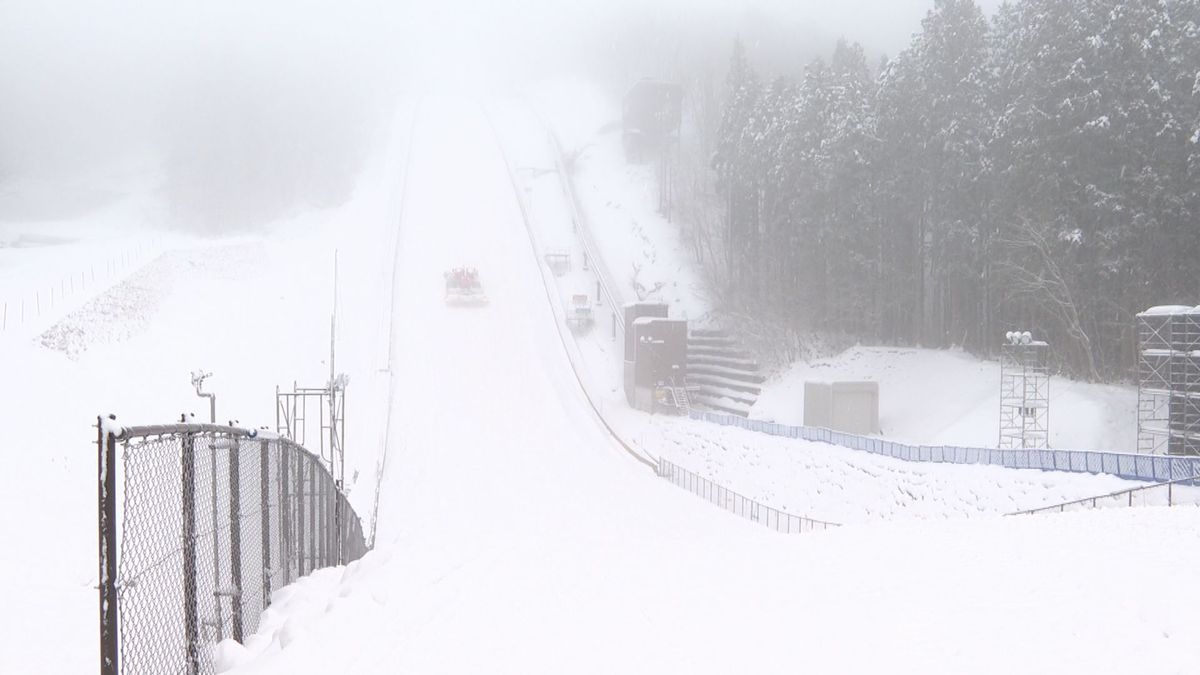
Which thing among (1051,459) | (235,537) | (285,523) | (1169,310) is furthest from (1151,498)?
(235,537)

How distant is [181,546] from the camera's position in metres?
4.45

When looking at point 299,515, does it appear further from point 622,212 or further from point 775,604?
point 622,212

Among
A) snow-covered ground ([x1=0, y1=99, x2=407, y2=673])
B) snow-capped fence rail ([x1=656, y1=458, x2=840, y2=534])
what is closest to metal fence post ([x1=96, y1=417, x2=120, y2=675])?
Answer: snow-covered ground ([x1=0, y1=99, x2=407, y2=673])

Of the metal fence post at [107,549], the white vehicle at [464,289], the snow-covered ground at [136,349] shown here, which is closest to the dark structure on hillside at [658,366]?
the white vehicle at [464,289]

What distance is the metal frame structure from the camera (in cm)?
2053

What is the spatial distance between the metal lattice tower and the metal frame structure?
17.2 m

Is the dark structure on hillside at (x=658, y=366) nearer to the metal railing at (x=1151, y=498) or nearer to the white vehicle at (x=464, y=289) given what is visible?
the white vehicle at (x=464, y=289)

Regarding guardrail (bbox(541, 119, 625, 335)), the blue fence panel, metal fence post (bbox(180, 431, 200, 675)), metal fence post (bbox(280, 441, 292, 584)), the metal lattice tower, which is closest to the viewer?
metal fence post (bbox(180, 431, 200, 675))

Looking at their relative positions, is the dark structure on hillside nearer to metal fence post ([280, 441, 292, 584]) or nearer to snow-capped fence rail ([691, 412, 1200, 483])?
snow-capped fence rail ([691, 412, 1200, 483])

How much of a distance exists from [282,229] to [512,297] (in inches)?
854

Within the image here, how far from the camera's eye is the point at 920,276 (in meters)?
33.8

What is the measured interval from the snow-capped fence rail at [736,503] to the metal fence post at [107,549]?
20788mm

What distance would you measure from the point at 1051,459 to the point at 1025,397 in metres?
4.93

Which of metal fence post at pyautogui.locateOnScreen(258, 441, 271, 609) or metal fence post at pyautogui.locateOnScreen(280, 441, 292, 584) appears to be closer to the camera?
metal fence post at pyautogui.locateOnScreen(258, 441, 271, 609)
